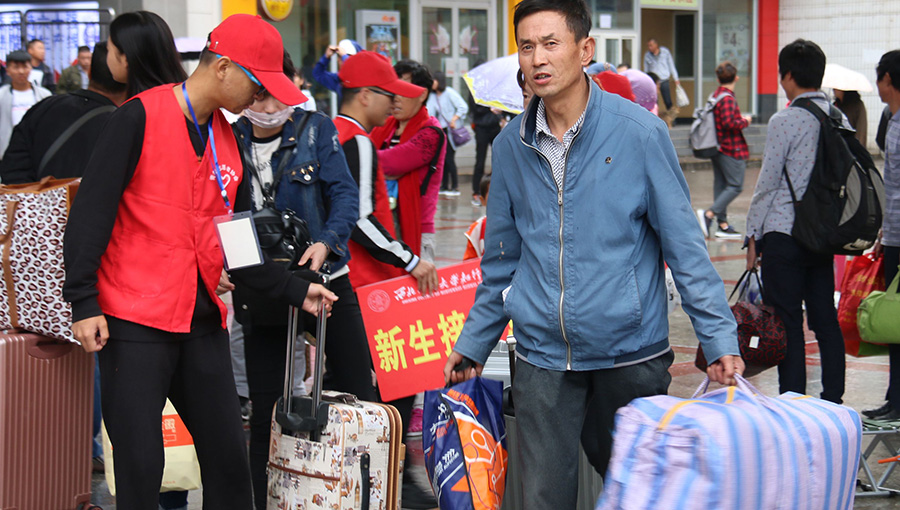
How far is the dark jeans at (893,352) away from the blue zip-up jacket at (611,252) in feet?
9.42

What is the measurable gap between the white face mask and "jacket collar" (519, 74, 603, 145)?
3.96ft

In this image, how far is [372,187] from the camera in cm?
441

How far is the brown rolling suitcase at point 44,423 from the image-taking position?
3783mm

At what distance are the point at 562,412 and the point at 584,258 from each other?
1.49ft

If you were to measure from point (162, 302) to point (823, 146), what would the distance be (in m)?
3.31

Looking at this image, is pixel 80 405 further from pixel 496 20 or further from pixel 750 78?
pixel 750 78

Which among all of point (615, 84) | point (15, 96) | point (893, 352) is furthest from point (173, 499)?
point (15, 96)

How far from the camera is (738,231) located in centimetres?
1235

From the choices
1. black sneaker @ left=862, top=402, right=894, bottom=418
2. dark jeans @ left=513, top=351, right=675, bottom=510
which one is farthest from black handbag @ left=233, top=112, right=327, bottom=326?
black sneaker @ left=862, top=402, right=894, bottom=418

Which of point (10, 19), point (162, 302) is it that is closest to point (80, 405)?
point (162, 302)

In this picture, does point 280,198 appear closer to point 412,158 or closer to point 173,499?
point 173,499

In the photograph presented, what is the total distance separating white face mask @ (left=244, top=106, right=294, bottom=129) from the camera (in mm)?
3901

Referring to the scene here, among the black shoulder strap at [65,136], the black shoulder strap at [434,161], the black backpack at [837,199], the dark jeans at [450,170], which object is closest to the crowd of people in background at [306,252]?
the black shoulder strap at [65,136]

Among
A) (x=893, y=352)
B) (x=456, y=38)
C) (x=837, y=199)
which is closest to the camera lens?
(x=837, y=199)
